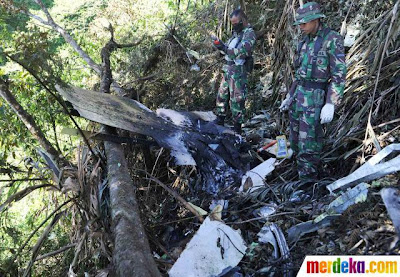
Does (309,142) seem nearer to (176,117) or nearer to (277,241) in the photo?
(277,241)

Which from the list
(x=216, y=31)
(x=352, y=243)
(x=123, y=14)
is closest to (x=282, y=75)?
(x=216, y=31)

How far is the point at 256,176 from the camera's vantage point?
12.4ft

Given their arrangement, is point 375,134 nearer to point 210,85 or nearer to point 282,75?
point 282,75

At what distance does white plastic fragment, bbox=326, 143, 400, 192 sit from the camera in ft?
9.24

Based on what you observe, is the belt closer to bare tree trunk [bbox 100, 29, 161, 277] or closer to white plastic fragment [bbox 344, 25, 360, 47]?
white plastic fragment [bbox 344, 25, 360, 47]

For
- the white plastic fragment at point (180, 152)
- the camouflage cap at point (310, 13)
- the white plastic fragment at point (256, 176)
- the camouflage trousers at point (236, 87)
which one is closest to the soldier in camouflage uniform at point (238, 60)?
the camouflage trousers at point (236, 87)

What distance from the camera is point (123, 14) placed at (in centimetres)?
843

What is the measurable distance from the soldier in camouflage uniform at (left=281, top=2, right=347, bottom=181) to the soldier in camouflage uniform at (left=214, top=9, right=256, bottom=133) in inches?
43.2

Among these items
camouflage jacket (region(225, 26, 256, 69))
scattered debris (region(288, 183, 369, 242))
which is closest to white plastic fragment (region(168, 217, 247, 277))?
scattered debris (region(288, 183, 369, 242))

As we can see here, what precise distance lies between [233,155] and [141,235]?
183 cm

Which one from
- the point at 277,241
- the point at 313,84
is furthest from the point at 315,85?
the point at 277,241

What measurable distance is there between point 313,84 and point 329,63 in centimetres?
25

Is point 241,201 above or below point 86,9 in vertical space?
below

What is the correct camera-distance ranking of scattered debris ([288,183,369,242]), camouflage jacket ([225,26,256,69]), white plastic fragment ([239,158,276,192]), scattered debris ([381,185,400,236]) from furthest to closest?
camouflage jacket ([225,26,256,69]), white plastic fragment ([239,158,276,192]), scattered debris ([288,183,369,242]), scattered debris ([381,185,400,236])
